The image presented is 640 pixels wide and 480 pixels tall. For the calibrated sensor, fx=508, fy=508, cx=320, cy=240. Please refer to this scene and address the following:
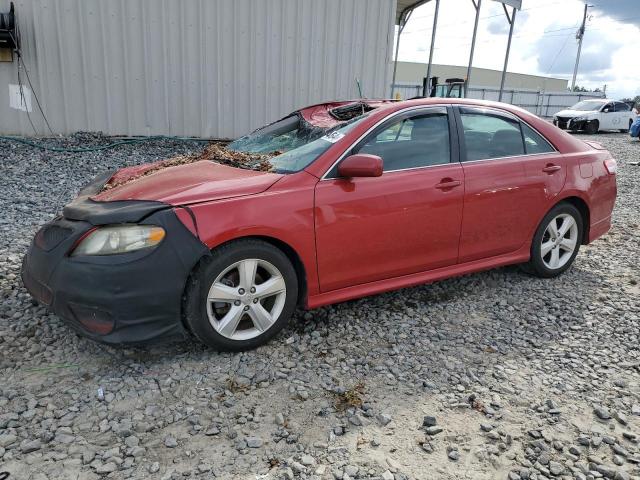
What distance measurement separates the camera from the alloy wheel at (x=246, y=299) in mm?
2879

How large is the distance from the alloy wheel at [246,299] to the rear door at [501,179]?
1509 millimetres

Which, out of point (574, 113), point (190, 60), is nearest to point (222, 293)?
point (190, 60)

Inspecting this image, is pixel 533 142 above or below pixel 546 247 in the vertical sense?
above

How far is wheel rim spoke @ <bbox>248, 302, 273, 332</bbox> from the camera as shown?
9.77 feet

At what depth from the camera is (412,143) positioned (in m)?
3.56

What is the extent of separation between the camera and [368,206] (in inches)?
127

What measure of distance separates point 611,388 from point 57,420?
2.87 meters

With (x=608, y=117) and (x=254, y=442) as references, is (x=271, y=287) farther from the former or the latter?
(x=608, y=117)

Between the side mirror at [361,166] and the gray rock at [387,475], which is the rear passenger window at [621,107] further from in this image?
the gray rock at [387,475]

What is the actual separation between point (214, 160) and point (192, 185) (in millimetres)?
677

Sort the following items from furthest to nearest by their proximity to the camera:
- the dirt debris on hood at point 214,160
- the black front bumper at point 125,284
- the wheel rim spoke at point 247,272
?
the dirt debris on hood at point 214,160 → the wheel rim spoke at point 247,272 → the black front bumper at point 125,284

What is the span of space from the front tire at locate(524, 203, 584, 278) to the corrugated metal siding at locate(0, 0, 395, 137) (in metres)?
6.48

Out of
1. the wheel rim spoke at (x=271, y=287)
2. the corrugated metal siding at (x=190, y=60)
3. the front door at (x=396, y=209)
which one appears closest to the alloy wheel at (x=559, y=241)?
the front door at (x=396, y=209)

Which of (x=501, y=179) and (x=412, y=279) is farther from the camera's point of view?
(x=501, y=179)
